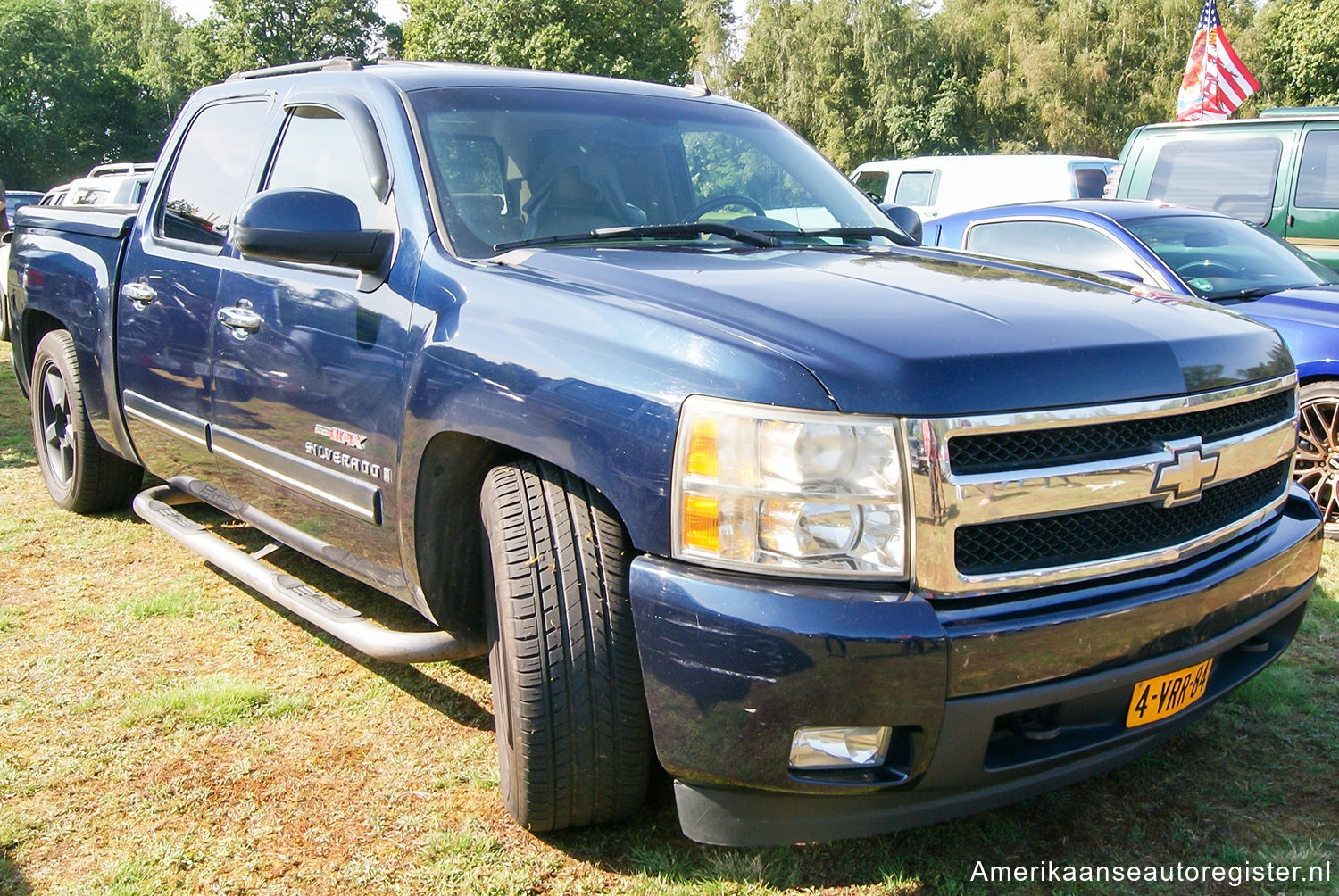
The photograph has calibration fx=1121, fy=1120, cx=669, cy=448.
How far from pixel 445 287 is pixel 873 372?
3.88ft

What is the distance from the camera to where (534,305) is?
251cm

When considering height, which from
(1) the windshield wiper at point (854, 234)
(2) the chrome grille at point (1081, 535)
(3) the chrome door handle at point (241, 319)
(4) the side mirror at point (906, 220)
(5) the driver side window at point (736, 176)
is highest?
(5) the driver side window at point (736, 176)

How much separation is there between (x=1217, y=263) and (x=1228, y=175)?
3.94 metres

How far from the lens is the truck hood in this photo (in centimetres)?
208

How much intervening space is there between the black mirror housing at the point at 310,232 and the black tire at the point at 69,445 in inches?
96.6

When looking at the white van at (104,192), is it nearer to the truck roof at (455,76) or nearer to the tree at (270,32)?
Result: the truck roof at (455,76)

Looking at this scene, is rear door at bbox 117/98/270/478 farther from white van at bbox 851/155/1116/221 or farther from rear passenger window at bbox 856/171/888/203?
rear passenger window at bbox 856/171/888/203

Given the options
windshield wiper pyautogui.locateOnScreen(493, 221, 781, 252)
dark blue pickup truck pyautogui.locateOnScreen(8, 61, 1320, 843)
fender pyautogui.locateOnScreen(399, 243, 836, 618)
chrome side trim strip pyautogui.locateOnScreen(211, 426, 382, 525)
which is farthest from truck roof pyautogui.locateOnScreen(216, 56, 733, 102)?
chrome side trim strip pyautogui.locateOnScreen(211, 426, 382, 525)

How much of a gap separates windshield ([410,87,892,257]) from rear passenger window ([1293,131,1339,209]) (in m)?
6.83

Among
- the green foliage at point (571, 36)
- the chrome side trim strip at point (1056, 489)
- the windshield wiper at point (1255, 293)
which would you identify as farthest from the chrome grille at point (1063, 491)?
the green foliage at point (571, 36)

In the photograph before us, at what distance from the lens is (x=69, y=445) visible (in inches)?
208

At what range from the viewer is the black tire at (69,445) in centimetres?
494

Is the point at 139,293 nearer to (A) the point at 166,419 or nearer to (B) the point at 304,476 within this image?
(A) the point at 166,419

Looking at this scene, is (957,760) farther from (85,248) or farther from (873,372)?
(85,248)
